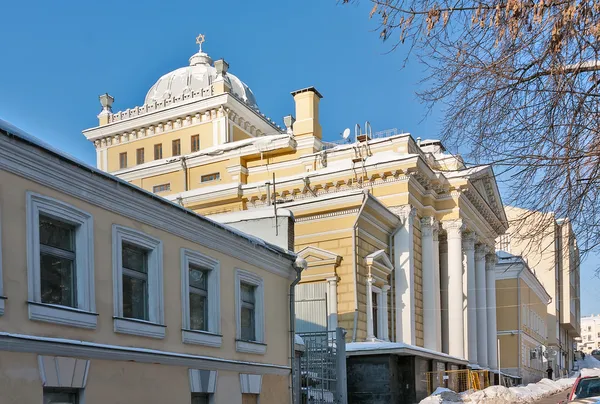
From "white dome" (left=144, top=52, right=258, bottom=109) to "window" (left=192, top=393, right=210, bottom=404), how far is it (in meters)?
29.3

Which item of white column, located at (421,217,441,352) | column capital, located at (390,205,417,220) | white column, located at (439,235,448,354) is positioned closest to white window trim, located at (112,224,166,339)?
column capital, located at (390,205,417,220)

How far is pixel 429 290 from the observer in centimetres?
3159

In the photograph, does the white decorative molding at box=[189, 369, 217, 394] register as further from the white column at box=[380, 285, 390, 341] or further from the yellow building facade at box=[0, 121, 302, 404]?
the white column at box=[380, 285, 390, 341]

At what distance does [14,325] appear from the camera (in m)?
8.34

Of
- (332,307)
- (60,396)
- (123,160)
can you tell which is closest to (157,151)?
(123,160)

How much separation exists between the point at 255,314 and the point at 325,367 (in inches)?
169

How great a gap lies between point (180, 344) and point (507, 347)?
121 ft

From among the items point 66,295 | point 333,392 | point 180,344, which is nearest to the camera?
point 66,295

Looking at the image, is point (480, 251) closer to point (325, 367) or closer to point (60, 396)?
point (325, 367)

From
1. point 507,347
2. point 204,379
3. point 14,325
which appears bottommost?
point 507,347

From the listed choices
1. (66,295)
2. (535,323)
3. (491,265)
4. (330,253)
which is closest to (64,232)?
(66,295)

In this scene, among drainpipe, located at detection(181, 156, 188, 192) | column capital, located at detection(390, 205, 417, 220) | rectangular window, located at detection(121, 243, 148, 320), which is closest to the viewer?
rectangular window, located at detection(121, 243, 148, 320)

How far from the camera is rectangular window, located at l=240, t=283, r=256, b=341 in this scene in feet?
45.8

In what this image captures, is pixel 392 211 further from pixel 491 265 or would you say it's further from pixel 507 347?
pixel 507 347
